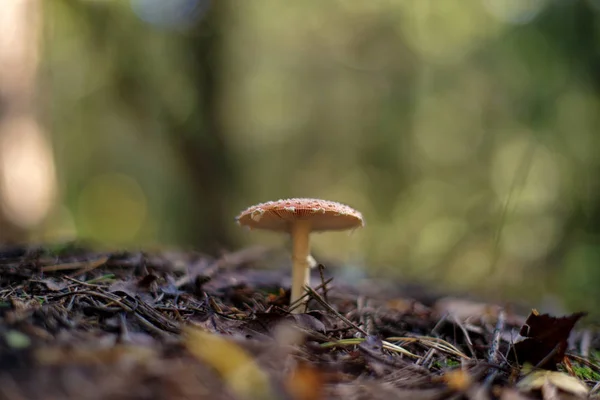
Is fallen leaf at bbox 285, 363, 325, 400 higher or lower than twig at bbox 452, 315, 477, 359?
higher

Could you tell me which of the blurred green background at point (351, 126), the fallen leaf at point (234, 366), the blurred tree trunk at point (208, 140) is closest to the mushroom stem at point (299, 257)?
the fallen leaf at point (234, 366)

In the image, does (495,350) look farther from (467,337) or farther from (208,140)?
(208,140)

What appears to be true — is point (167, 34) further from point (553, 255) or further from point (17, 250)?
point (553, 255)

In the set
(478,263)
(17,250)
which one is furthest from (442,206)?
(17,250)

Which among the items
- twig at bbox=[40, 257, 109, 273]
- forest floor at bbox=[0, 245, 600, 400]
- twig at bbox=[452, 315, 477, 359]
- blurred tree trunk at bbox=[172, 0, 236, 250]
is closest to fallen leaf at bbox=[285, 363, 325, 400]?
forest floor at bbox=[0, 245, 600, 400]

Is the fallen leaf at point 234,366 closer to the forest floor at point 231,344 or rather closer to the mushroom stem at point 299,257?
the forest floor at point 231,344

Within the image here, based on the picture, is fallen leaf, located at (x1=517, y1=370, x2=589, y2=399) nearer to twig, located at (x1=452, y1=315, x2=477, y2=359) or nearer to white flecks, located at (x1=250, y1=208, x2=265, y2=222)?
twig, located at (x1=452, y1=315, x2=477, y2=359)

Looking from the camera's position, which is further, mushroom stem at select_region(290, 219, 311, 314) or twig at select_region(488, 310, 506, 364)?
mushroom stem at select_region(290, 219, 311, 314)

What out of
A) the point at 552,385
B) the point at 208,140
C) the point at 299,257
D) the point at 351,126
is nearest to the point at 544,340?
the point at 552,385
